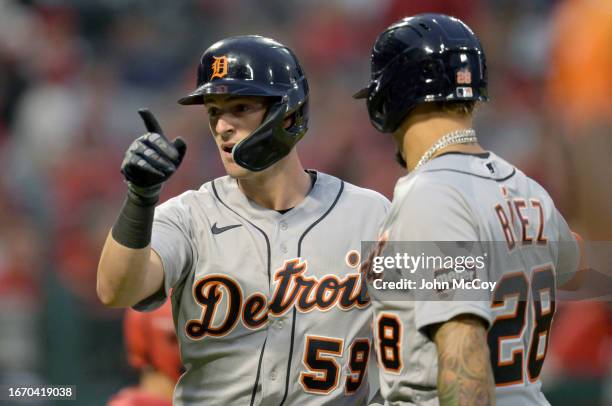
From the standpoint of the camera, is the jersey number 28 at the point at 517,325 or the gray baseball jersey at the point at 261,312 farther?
the gray baseball jersey at the point at 261,312

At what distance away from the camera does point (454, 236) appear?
2225 millimetres

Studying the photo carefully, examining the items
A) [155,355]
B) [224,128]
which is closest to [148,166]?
[224,128]

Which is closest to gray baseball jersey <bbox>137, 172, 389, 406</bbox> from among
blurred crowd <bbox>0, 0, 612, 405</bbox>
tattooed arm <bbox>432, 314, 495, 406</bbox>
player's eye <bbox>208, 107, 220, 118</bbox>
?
player's eye <bbox>208, 107, 220, 118</bbox>

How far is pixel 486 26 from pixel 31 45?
3.58m

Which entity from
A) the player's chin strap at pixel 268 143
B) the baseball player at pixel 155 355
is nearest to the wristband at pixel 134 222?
the player's chin strap at pixel 268 143

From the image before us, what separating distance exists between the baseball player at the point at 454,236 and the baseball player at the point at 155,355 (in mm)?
1413

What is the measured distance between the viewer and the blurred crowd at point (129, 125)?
540 cm

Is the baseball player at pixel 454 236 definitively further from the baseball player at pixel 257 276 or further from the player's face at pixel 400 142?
Answer: the baseball player at pixel 257 276

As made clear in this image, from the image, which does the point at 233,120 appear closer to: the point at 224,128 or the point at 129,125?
the point at 224,128

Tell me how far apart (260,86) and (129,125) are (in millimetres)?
4585

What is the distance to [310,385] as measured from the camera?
2.93m

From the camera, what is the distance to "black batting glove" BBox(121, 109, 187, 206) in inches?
102

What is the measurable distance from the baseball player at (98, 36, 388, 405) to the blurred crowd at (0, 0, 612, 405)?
4.71 feet

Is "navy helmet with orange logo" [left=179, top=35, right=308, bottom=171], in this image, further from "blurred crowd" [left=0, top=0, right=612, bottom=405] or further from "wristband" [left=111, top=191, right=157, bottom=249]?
"blurred crowd" [left=0, top=0, right=612, bottom=405]
